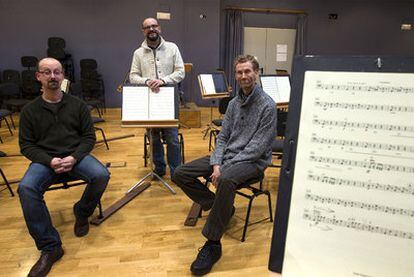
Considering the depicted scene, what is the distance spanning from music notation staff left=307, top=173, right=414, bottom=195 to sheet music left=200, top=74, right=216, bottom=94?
12.4ft

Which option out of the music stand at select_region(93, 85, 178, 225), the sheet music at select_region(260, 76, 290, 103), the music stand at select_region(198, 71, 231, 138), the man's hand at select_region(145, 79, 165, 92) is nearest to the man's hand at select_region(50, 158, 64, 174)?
the music stand at select_region(93, 85, 178, 225)

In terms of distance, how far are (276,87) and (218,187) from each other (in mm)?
1933

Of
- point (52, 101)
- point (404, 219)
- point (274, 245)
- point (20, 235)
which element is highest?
point (52, 101)

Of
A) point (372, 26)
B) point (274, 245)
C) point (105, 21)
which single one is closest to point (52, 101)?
point (274, 245)

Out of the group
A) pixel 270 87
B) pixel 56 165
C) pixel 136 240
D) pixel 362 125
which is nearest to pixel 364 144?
pixel 362 125

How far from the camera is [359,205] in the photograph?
1.02 meters

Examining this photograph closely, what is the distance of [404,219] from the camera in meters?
0.97

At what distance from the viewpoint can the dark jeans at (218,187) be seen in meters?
2.00

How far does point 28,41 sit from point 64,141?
19.3 feet

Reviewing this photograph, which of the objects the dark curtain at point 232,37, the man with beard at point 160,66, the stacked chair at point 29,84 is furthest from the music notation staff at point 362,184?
the dark curtain at point 232,37

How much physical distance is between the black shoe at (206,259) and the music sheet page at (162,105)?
1172 millimetres

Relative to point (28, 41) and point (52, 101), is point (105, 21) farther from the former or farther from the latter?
point (52, 101)

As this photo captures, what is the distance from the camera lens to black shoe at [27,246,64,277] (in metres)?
1.93

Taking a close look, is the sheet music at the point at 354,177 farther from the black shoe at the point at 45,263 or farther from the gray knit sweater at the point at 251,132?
the black shoe at the point at 45,263
